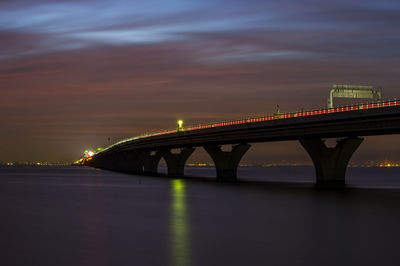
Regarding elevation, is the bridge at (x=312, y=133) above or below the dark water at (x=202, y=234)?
above

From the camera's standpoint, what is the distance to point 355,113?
6512cm

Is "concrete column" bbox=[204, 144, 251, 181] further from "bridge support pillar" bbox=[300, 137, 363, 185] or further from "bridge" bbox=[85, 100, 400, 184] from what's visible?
"bridge support pillar" bbox=[300, 137, 363, 185]

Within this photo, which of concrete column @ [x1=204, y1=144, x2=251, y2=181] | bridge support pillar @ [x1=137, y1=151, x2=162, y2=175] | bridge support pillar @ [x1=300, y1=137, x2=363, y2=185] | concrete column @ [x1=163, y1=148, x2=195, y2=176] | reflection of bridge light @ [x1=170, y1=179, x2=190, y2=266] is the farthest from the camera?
bridge support pillar @ [x1=137, y1=151, x2=162, y2=175]

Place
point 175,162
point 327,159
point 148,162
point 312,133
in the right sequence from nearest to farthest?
point 312,133 < point 327,159 < point 175,162 < point 148,162

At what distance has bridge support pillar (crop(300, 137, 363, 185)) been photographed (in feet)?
264

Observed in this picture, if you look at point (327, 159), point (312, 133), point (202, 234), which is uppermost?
point (312, 133)

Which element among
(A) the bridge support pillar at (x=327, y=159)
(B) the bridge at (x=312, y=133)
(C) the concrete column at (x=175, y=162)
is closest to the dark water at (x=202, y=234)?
(B) the bridge at (x=312, y=133)

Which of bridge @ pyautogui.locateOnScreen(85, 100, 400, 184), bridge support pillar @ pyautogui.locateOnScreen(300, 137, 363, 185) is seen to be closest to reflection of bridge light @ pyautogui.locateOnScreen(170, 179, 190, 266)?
bridge @ pyautogui.locateOnScreen(85, 100, 400, 184)

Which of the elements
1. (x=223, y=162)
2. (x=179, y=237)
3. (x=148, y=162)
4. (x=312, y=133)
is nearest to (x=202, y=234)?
(x=179, y=237)

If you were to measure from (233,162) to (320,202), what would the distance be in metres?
58.6

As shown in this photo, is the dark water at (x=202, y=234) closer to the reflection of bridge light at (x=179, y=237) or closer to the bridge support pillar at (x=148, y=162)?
the reflection of bridge light at (x=179, y=237)

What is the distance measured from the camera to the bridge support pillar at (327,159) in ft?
264

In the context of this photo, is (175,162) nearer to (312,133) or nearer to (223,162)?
(223,162)

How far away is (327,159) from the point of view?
8106 centimetres
